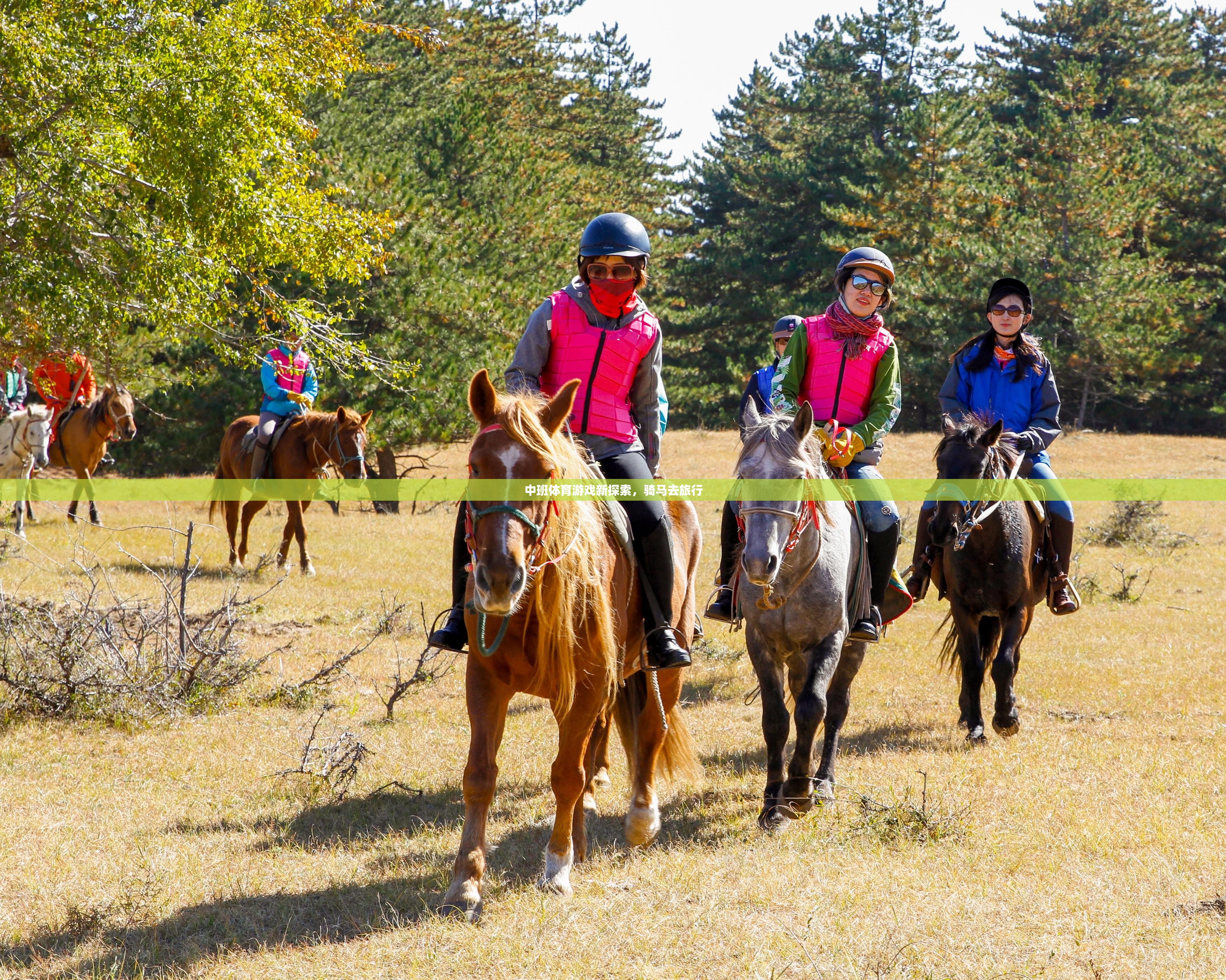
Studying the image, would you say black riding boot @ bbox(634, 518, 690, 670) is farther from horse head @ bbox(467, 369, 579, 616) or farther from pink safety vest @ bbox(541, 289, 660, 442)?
horse head @ bbox(467, 369, 579, 616)

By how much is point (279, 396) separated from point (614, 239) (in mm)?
10267

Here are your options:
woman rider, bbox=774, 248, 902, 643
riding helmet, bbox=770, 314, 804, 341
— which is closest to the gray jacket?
woman rider, bbox=774, 248, 902, 643

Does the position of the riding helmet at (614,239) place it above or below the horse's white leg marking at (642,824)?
above

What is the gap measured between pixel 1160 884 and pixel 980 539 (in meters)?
3.02

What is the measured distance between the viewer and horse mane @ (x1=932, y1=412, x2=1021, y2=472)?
23.2ft

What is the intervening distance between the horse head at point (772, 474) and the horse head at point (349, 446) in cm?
882

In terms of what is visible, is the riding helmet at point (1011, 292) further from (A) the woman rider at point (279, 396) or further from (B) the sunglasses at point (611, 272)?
(A) the woman rider at point (279, 396)

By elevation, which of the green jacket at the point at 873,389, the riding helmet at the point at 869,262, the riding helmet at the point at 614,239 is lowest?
the green jacket at the point at 873,389

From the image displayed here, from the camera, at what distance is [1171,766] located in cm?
650

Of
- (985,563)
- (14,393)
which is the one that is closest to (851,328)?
(985,563)

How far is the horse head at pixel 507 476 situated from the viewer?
358 cm

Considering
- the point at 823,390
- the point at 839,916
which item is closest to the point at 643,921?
the point at 839,916

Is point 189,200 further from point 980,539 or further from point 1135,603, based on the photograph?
point 1135,603

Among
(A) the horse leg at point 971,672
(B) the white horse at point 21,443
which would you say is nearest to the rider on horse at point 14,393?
(B) the white horse at point 21,443
